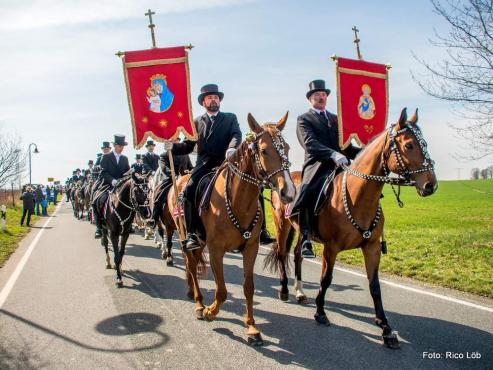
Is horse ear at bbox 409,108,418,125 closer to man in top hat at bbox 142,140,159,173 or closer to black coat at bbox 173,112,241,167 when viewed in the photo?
black coat at bbox 173,112,241,167

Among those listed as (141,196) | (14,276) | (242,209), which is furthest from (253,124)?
(14,276)

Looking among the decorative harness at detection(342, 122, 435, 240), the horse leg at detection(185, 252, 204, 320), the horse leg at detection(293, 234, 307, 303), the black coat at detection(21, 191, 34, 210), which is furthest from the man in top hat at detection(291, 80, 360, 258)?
the black coat at detection(21, 191, 34, 210)

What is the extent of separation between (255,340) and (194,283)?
5.22ft

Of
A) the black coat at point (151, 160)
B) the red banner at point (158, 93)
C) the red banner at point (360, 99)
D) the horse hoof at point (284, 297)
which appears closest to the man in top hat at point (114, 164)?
the black coat at point (151, 160)

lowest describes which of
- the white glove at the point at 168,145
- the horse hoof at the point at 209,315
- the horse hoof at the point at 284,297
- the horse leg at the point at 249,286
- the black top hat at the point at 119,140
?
the horse hoof at the point at 284,297

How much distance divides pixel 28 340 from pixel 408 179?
16.6 feet

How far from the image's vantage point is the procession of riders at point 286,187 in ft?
14.8

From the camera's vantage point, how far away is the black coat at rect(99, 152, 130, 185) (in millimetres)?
9617

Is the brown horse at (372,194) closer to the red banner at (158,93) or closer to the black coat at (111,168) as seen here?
the red banner at (158,93)

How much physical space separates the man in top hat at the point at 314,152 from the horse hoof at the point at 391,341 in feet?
4.80

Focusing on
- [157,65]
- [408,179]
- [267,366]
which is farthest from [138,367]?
[157,65]

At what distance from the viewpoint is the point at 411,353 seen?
439 centimetres

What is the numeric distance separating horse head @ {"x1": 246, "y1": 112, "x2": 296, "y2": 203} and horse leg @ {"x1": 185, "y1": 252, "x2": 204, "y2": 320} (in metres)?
2.20

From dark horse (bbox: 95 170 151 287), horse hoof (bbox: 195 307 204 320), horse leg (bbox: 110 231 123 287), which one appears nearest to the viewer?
horse hoof (bbox: 195 307 204 320)
